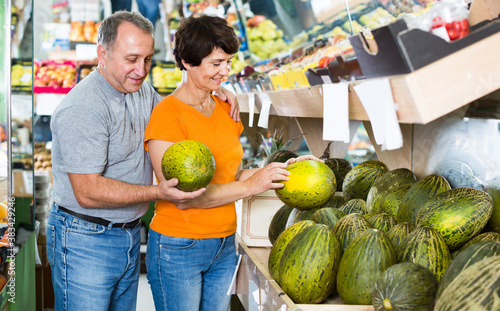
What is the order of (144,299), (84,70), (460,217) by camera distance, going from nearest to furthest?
(460,217), (144,299), (84,70)

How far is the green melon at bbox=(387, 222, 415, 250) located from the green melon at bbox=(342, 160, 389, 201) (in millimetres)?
506

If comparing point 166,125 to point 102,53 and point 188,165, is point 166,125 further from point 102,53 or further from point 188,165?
point 102,53

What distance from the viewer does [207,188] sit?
183 cm

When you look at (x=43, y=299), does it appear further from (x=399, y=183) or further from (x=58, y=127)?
(x=399, y=183)

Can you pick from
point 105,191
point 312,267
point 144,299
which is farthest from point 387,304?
point 144,299

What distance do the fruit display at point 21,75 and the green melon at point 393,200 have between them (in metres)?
1.67

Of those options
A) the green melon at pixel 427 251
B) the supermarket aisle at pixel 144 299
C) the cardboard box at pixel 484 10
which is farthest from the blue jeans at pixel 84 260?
the supermarket aisle at pixel 144 299

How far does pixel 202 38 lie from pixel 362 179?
0.82 metres

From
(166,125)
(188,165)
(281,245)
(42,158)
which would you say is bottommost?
(42,158)

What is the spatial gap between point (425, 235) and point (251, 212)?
1114mm

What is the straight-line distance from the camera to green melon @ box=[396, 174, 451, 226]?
1.49 m

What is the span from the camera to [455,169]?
1687 millimetres

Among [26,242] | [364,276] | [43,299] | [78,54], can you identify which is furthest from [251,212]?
[78,54]

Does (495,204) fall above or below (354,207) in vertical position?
above
